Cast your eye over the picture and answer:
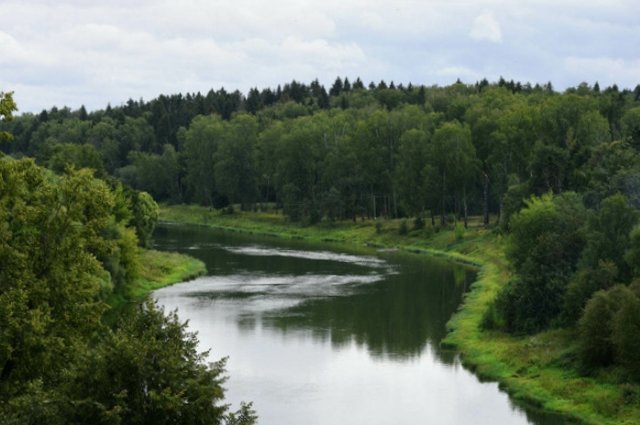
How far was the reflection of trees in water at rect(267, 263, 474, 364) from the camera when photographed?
2339 inches

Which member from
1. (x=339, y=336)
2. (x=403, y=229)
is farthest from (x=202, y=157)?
(x=339, y=336)

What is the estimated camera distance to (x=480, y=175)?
11838cm

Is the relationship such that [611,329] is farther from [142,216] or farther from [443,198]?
[443,198]

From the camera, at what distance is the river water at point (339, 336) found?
45188 millimetres

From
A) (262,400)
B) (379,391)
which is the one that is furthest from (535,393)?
(262,400)

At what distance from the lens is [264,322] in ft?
213

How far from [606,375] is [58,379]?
93.2ft

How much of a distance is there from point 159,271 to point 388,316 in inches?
1088

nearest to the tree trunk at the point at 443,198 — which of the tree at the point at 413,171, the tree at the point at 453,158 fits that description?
the tree at the point at 453,158

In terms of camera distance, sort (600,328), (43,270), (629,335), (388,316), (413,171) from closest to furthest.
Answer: (43,270)
(629,335)
(600,328)
(388,316)
(413,171)

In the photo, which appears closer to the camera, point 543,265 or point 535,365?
point 535,365

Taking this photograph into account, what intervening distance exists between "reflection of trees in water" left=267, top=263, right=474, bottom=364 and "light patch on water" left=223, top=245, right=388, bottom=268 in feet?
42.8

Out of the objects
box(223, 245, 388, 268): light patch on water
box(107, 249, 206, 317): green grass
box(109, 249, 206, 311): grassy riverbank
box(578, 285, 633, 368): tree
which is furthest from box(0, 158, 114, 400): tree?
box(223, 245, 388, 268): light patch on water

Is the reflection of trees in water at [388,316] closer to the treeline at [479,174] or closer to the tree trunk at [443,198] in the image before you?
the treeline at [479,174]
